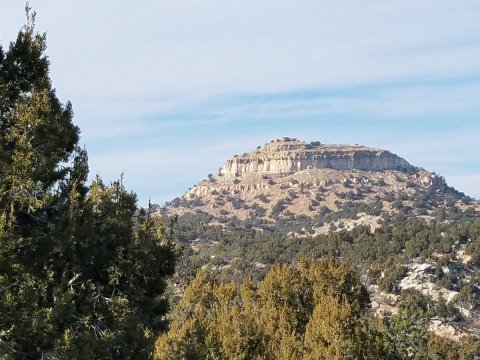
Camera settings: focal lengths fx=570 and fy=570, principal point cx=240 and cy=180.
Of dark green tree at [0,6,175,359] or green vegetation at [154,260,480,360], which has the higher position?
dark green tree at [0,6,175,359]

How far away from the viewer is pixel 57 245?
1397 cm

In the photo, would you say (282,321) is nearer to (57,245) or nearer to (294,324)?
(294,324)

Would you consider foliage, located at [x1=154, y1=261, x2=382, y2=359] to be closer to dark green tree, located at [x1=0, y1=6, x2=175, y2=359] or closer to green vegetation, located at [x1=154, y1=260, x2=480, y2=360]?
green vegetation, located at [x1=154, y1=260, x2=480, y2=360]

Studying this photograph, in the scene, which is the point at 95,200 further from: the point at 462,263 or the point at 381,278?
the point at 462,263

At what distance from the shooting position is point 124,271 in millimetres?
16094

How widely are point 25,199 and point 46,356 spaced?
372 centimetres

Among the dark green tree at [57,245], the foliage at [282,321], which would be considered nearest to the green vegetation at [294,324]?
the foliage at [282,321]

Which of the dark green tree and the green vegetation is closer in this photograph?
the dark green tree

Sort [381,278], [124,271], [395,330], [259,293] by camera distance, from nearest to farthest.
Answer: [124,271] → [395,330] → [259,293] → [381,278]

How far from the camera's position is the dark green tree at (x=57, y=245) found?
12.6 m

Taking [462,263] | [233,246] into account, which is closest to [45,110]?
[462,263]

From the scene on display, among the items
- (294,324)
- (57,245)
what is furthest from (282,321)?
(57,245)

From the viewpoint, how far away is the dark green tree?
12.6 metres

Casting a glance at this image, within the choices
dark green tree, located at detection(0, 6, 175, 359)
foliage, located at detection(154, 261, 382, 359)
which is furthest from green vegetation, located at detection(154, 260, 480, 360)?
dark green tree, located at detection(0, 6, 175, 359)
